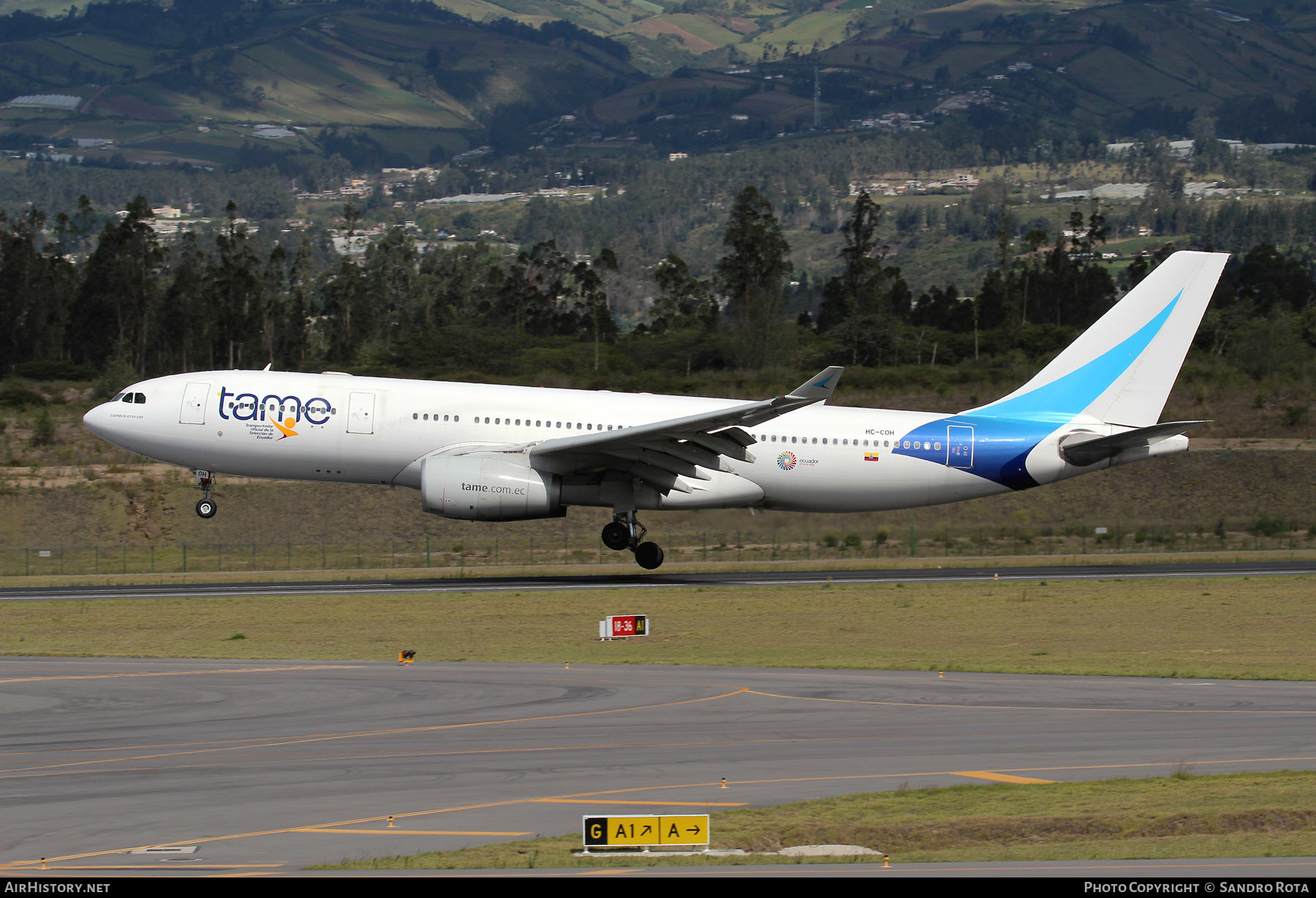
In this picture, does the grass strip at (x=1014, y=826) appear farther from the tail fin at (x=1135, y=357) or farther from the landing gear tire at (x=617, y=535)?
the tail fin at (x=1135, y=357)

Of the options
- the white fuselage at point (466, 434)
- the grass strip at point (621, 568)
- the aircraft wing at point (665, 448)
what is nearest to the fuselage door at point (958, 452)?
the white fuselage at point (466, 434)

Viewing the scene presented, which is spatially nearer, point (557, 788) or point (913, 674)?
point (557, 788)

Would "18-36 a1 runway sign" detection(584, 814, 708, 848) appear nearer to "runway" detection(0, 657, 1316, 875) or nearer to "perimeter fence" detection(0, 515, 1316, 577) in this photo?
"runway" detection(0, 657, 1316, 875)

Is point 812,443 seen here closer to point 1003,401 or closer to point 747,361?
point 1003,401

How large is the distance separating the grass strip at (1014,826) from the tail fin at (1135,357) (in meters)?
23.5

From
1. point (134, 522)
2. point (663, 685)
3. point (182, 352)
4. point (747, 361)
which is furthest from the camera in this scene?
point (182, 352)

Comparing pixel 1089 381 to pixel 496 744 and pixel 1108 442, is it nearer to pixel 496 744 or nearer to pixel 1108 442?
pixel 1108 442

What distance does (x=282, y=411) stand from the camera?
1428 inches

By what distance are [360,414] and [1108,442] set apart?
763 inches

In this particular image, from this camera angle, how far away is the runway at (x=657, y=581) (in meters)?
37.5

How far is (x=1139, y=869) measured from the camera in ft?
39.9

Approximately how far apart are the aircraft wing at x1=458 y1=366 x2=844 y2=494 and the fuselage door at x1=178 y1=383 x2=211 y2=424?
7.31 metres

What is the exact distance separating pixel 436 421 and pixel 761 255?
270ft

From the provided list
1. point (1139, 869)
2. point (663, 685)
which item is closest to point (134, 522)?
point (663, 685)
